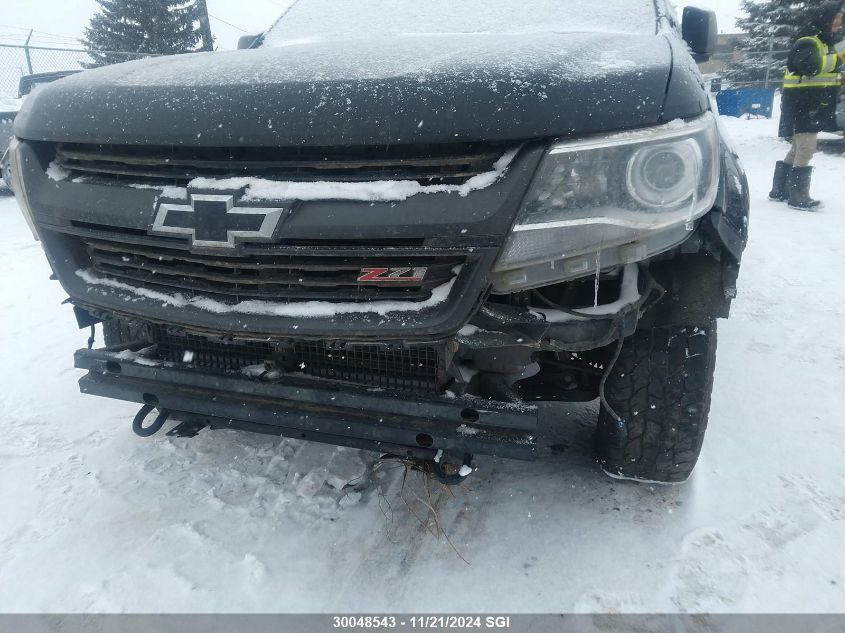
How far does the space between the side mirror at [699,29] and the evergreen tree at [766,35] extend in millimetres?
19773

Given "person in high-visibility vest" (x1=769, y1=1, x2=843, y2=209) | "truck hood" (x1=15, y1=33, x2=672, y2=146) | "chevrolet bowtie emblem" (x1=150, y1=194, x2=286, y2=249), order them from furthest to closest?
1. "person in high-visibility vest" (x1=769, y1=1, x2=843, y2=209)
2. "chevrolet bowtie emblem" (x1=150, y1=194, x2=286, y2=249)
3. "truck hood" (x1=15, y1=33, x2=672, y2=146)

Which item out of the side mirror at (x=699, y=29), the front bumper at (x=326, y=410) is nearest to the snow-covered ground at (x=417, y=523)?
the front bumper at (x=326, y=410)

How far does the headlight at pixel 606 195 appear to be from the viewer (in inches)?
57.6

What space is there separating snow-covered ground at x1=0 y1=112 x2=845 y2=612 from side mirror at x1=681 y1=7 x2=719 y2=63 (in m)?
1.60

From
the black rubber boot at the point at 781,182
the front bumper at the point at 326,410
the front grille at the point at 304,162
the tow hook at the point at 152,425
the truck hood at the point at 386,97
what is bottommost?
the black rubber boot at the point at 781,182

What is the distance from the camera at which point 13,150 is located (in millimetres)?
2049

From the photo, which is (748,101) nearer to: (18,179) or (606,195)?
(606,195)

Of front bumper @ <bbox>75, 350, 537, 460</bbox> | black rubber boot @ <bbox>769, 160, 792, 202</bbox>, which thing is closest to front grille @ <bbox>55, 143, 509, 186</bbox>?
front bumper @ <bbox>75, 350, 537, 460</bbox>

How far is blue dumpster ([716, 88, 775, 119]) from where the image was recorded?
16844 mm

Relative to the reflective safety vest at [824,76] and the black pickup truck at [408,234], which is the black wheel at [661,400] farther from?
the reflective safety vest at [824,76]

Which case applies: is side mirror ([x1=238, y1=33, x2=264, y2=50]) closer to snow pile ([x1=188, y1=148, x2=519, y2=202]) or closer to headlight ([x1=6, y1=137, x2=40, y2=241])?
headlight ([x1=6, y1=137, x2=40, y2=241])

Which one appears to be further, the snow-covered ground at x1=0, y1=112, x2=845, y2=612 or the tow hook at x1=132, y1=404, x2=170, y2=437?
the tow hook at x1=132, y1=404, x2=170, y2=437

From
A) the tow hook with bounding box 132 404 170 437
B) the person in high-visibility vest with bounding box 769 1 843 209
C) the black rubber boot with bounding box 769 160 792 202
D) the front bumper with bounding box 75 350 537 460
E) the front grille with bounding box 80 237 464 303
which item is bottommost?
the black rubber boot with bounding box 769 160 792 202

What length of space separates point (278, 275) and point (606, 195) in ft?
2.98
